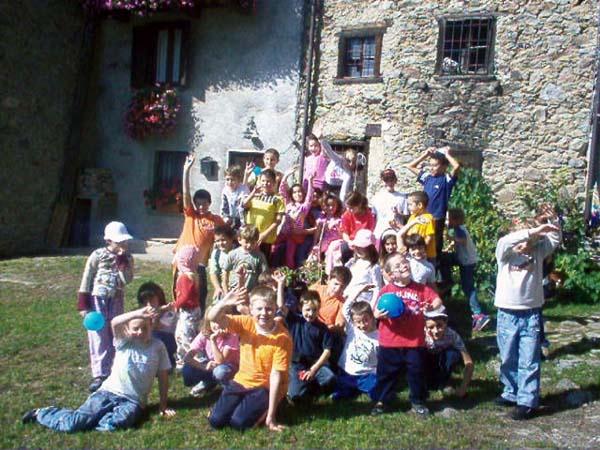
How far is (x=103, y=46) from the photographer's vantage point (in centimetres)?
1430

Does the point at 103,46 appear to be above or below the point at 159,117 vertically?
above

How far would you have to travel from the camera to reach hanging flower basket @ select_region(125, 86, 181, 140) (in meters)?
13.4

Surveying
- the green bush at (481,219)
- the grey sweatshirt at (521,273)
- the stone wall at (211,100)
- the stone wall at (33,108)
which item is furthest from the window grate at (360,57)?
the grey sweatshirt at (521,273)

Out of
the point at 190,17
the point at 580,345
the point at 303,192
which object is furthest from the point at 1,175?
the point at 580,345

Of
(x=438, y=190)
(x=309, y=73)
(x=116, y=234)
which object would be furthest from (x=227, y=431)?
(x=309, y=73)

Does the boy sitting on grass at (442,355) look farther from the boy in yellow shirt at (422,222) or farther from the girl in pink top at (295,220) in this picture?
the girl in pink top at (295,220)

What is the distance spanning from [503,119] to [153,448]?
7.96 m

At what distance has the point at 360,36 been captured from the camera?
39.8 ft

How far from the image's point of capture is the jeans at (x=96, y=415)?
4.95m

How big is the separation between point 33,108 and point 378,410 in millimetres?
10183

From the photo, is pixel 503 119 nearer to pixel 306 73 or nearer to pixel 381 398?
pixel 306 73

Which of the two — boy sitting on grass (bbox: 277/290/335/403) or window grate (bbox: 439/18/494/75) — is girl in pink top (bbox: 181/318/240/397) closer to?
boy sitting on grass (bbox: 277/290/335/403)

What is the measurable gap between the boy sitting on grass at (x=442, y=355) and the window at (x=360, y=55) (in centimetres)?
690

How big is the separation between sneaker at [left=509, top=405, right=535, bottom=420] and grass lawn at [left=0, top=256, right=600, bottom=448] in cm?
8
